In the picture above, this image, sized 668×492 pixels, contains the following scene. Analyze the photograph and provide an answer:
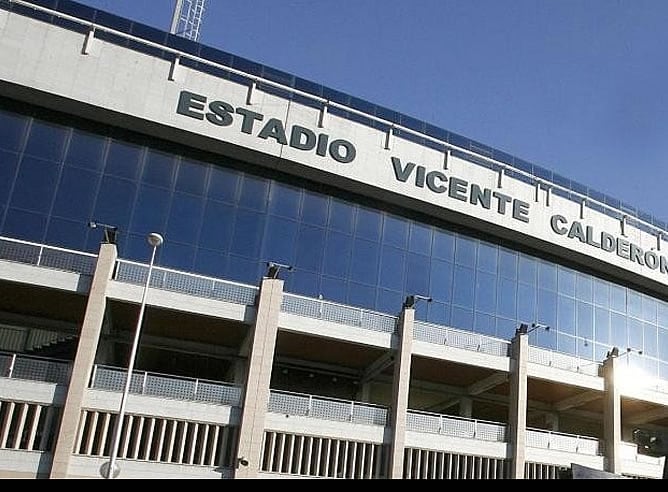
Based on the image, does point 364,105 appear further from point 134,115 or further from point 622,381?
point 622,381

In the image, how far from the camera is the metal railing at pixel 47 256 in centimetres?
2862

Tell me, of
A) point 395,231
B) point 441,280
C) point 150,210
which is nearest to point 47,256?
point 150,210

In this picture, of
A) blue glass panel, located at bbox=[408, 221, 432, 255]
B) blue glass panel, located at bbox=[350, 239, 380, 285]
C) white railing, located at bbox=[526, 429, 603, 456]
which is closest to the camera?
white railing, located at bbox=[526, 429, 603, 456]

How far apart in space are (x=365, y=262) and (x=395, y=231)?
107 inches

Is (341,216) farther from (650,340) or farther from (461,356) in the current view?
(650,340)

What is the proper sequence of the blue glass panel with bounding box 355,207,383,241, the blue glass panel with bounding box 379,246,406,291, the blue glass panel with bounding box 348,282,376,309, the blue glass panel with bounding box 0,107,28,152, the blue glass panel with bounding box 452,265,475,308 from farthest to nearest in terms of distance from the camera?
the blue glass panel with bounding box 452,265,475,308 → the blue glass panel with bounding box 355,207,383,241 → the blue glass panel with bounding box 379,246,406,291 → the blue glass panel with bounding box 348,282,376,309 → the blue glass panel with bounding box 0,107,28,152

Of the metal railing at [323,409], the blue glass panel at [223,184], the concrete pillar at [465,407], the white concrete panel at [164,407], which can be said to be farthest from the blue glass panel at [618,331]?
the white concrete panel at [164,407]

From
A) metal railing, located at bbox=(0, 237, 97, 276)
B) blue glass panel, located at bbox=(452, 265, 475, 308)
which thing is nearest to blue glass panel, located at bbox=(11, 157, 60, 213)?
metal railing, located at bbox=(0, 237, 97, 276)

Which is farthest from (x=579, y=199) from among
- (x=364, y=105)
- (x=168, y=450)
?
(x=168, y=450)

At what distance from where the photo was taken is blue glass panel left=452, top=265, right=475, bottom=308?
3784cm

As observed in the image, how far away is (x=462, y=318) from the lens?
37.4 meters

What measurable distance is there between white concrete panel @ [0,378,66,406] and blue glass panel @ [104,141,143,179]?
10.9 m

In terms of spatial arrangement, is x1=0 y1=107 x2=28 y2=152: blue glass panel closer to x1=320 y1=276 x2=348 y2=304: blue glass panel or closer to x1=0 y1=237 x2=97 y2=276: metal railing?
x1=0 y1=237 x2=97 y2=276: metal railing

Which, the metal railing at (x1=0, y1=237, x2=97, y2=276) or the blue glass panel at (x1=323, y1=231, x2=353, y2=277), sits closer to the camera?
the metal railing at (x1=0, y1=237, x2=97, y2=276)
